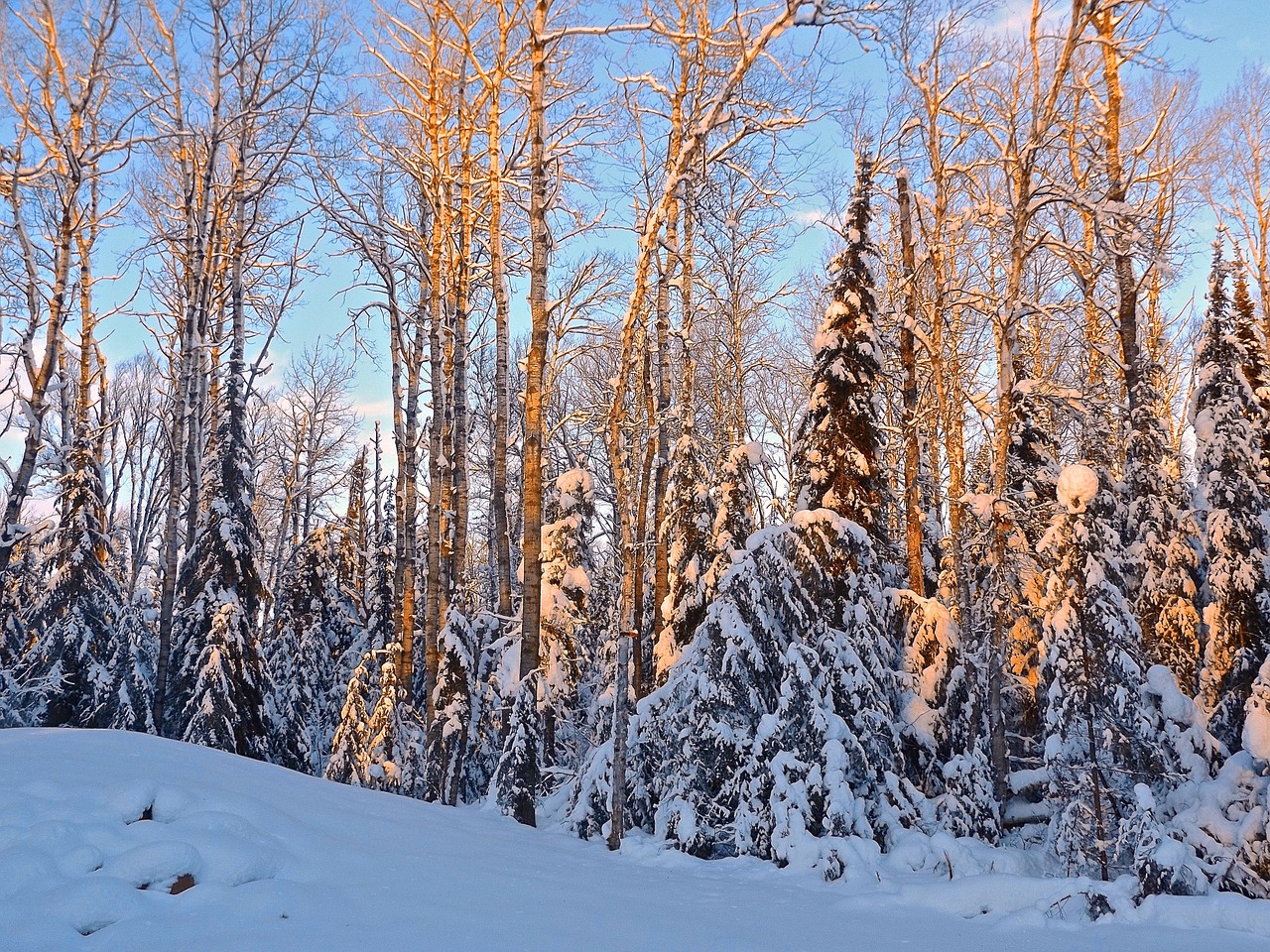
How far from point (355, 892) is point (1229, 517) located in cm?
1490

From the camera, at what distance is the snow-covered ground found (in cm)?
387

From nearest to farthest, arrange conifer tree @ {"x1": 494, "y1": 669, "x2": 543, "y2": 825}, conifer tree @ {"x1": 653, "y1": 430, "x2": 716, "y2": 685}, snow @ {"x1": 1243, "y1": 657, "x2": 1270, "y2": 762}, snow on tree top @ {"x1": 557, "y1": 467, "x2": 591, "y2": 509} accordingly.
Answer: conifer tree @ {"x1": 494, "y1": 669, "x2": 543, "y2": 825}
snow @ {"x1": 1243, "y1": 657, "x2": 1270, "y2": 762}
conifer tree @ {"x1": 653, "y1": 430, "x2": 716, "y2": 685}
snow on tree top @ {"x1": 557, "y1": 467, "x2": 591, "y2": 509}

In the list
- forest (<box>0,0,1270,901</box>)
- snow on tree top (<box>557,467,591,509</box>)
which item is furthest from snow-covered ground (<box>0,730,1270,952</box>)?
snow on tree top (<box>557,467,591,509</box>)

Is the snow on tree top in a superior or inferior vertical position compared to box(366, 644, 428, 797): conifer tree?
superior

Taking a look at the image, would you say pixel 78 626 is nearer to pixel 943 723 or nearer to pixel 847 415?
pixel 847 415

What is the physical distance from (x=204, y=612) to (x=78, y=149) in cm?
862

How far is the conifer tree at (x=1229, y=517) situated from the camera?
42.0ft

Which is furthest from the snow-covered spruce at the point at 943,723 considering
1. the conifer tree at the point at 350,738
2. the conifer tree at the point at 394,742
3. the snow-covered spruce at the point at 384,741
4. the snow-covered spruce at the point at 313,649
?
the snow-covered spruce at the point at 313,649

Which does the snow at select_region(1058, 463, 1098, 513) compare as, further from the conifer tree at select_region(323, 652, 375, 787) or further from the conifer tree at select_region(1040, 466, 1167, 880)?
the conifer tree at select_region(323, 652, 375, 787)

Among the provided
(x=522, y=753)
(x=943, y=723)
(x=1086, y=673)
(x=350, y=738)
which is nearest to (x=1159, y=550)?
(x=943, y=723)

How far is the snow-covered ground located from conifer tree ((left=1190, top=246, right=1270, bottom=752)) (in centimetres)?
910

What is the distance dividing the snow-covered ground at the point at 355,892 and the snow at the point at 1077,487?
5138 millimetres

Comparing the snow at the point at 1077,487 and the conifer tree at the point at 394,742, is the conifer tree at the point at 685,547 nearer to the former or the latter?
the conifer tree at the point at 394,742

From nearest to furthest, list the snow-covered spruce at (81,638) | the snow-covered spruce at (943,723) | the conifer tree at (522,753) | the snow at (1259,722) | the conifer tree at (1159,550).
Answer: the conifer tree at (522,753) → the snow at (1259,722) → the snow-covered spruce at (943,723) → the conifer tree at (1159,550) → the snow-covered spruce at (81,638)
